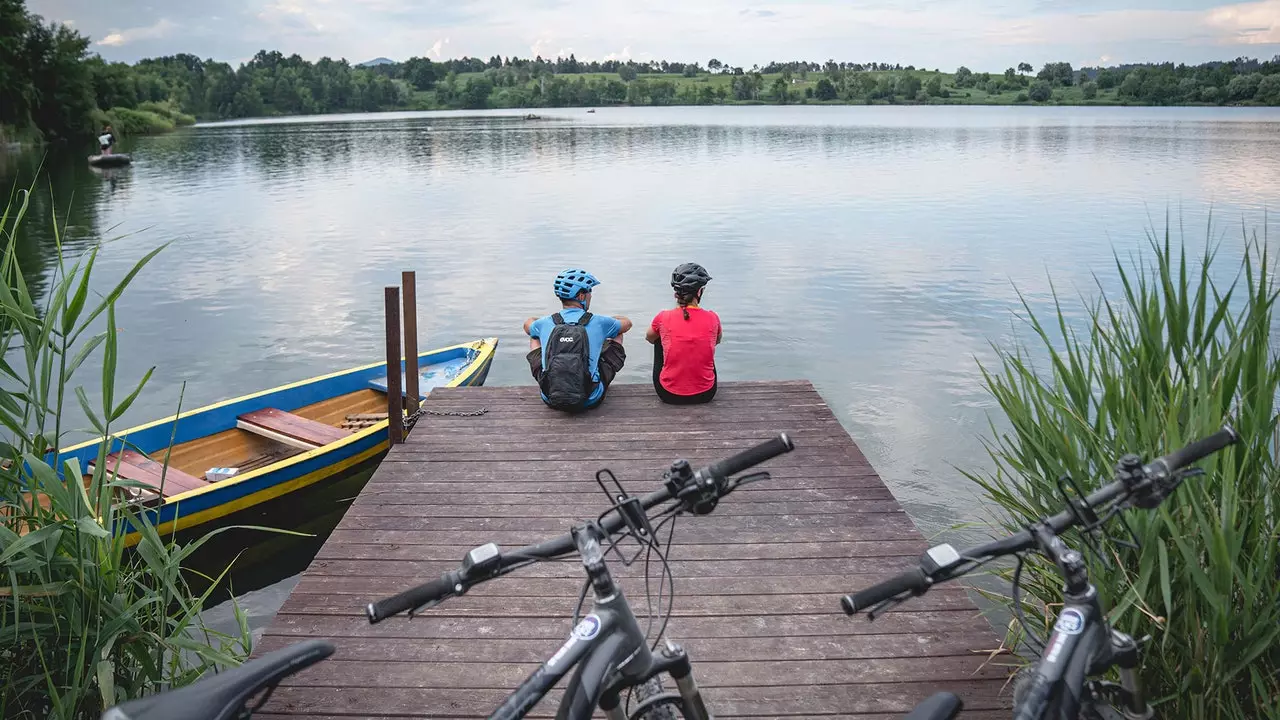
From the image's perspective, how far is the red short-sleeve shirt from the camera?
23.9 ft

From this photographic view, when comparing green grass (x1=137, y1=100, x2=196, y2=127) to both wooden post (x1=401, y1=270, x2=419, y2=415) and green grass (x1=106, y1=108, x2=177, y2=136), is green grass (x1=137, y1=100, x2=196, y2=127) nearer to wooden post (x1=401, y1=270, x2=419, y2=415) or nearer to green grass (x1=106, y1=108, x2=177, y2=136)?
green grass (x1=106, y1=108, x2=177, y2=136)

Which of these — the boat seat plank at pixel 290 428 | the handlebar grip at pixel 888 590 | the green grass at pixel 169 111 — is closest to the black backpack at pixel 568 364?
the boat seat plank at pixel 290 428

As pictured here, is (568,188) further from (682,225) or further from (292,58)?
(292,58)

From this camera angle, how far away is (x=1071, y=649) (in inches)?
89.0

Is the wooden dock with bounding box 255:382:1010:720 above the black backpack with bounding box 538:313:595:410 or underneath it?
underneath

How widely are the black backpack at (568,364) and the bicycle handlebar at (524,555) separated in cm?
494

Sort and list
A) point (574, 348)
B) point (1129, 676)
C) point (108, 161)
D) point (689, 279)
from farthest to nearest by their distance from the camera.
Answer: point (108, 161) < point (574, 348) < point (689, 279) < point (1129, 676)

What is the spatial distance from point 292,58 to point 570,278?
16718 cm

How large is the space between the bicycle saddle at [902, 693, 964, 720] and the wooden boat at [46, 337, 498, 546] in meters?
6.08

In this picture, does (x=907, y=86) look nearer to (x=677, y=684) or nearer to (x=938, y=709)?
(x=677, y=684)

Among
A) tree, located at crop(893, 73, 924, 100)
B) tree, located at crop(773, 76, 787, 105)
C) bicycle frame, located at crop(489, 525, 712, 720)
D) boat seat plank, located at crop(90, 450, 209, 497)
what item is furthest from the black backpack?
tree, located at crop(773, 76, 787, 105)

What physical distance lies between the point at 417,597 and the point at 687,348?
5295mm

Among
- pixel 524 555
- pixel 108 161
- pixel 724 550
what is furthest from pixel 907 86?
pixel 524 555

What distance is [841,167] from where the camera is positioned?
42.0 m
